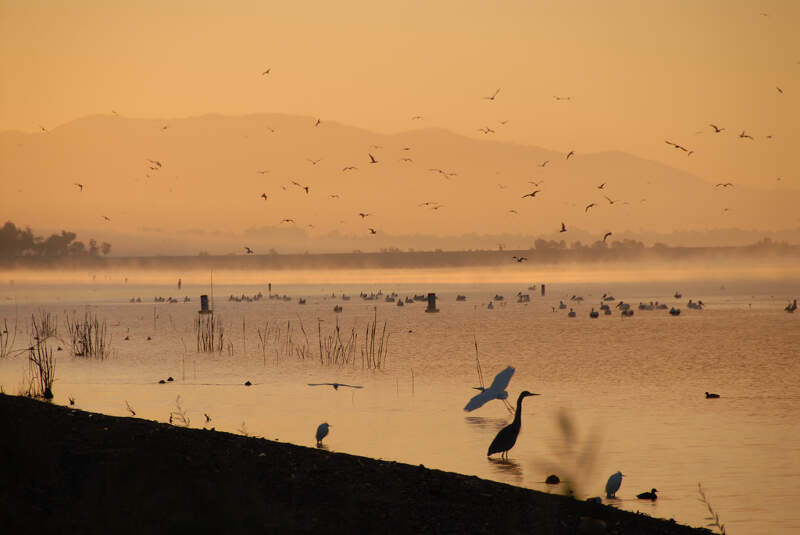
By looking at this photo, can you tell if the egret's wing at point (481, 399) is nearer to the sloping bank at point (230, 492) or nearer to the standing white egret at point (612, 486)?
the standing white egret at point (612, 486)

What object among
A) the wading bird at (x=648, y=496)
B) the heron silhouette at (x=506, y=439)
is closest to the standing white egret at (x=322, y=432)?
the heron silhouette at (x=506, y=439)

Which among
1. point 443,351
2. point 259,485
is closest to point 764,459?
point 259,485

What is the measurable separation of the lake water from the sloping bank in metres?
1.80

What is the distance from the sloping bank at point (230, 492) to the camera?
9.12 meters

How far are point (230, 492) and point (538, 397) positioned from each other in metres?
17.7

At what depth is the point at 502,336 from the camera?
4628 centimetres

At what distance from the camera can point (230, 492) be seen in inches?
372

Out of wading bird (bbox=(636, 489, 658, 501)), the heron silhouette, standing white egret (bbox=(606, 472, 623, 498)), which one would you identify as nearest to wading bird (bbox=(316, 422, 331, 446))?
the heron silhouette

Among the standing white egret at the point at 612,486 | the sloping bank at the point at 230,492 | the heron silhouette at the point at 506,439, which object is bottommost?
the standing white egret at the point at 612,486

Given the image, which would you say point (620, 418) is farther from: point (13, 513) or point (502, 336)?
point (502, 336)

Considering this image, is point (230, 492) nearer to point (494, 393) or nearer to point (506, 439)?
point (506, 439)

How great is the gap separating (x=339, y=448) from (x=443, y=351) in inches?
809

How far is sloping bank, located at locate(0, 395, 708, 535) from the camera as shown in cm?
912

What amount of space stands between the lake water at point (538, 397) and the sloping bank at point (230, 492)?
180 centimetres
